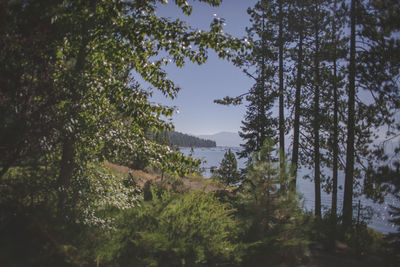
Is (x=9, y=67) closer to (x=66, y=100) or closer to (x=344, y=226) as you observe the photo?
(x=66, y=100)

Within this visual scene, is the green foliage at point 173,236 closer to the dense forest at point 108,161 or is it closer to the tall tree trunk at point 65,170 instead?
the dense forest at point 108,161

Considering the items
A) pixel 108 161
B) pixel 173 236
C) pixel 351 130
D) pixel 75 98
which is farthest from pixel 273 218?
pixel 351 130

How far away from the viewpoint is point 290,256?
609cm

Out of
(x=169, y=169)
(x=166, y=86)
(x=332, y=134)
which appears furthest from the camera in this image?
(x=332, y=134)

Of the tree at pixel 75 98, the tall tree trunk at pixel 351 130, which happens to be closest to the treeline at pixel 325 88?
the tall tree trunk at pixel 351 130

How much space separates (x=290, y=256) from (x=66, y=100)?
6011 millimetres

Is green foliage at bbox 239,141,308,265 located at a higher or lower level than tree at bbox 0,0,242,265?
lower

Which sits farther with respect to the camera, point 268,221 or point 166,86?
point 268,221

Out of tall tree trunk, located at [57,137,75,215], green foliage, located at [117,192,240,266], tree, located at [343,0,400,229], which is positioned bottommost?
green foliage, located at [117,192,240,266]

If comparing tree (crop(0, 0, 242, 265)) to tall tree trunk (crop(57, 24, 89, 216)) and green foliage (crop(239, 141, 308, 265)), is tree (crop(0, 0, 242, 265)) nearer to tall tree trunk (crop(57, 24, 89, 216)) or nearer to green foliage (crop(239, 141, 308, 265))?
tall tree trunk (crop(57, 24, 89, 216))

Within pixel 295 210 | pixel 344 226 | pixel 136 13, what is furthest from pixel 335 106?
pixel 136 13

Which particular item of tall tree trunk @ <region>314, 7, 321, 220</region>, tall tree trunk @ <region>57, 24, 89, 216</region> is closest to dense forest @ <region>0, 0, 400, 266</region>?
tall tree trunk @ <region>57, 24, 89, 216</region>

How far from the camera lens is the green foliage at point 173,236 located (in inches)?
171

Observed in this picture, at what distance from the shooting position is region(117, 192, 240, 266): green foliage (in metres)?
4.34
